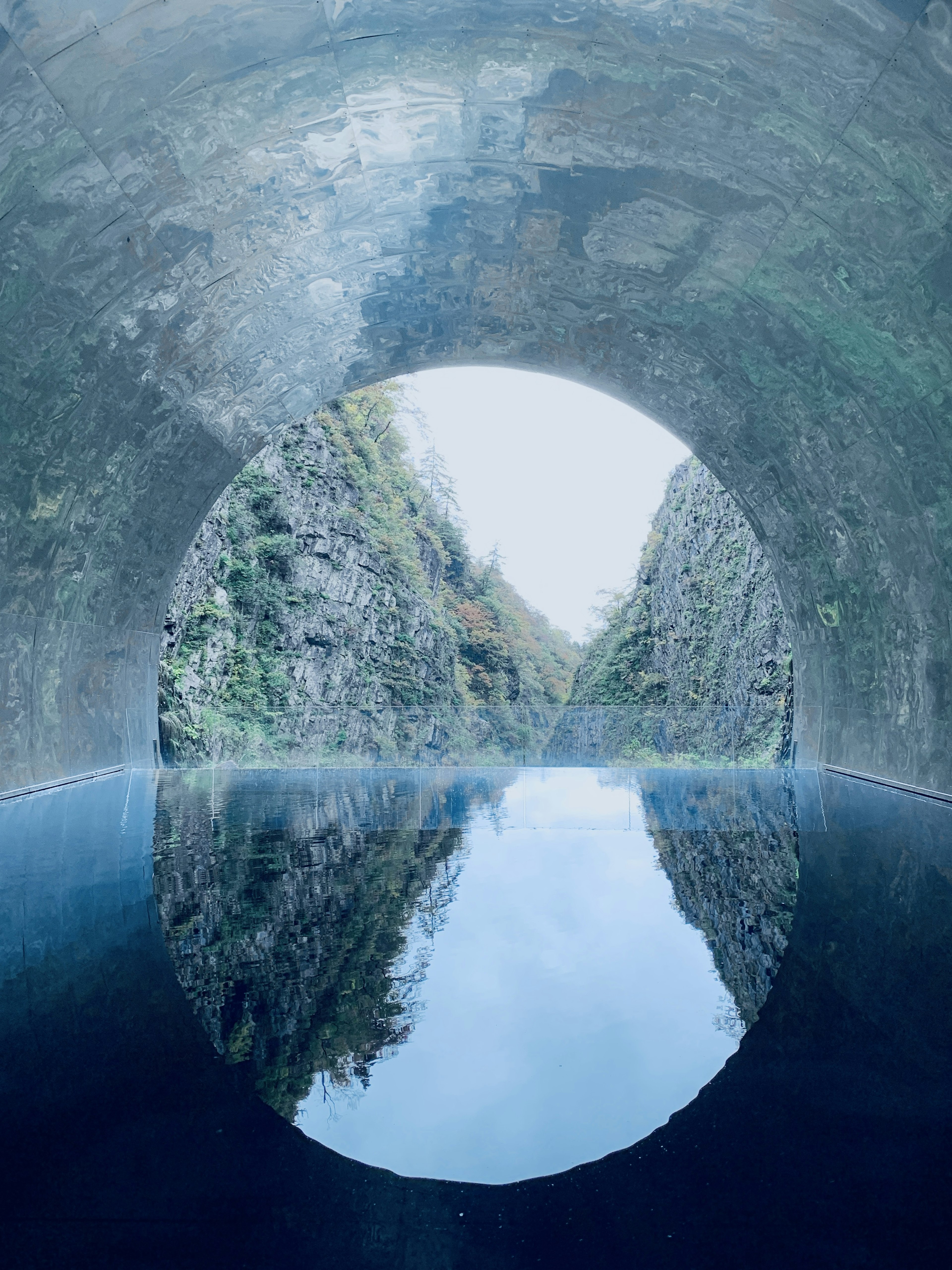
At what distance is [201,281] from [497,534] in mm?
49257

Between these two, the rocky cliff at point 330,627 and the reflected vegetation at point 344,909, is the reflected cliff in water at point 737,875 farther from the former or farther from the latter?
the rocky cliff at point 330,627

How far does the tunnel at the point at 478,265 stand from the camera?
532 centimetres

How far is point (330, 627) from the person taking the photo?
24.9m

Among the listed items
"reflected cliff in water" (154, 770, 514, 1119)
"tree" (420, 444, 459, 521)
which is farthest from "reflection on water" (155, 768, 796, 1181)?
"tree" (420, 444, 459, 521)

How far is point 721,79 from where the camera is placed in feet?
18.4

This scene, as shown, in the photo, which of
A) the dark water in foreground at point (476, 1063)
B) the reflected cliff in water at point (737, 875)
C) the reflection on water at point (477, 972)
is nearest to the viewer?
the dark water in foreground at point (476, 1063)

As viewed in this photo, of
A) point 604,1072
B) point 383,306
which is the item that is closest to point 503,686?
point 383,306

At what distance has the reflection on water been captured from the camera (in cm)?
228

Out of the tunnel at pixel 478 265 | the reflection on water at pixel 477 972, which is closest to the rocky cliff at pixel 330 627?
the tunnel at pixel 478 265

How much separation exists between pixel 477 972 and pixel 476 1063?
84 cm

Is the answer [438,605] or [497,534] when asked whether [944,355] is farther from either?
[497,534]

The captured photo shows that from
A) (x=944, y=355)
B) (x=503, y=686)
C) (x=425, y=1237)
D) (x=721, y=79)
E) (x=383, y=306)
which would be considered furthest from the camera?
(x=503, y=686)

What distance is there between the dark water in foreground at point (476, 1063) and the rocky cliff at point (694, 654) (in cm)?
971

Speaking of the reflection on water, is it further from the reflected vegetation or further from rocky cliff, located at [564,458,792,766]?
rocky cliff, located at [564,458,792,766]
